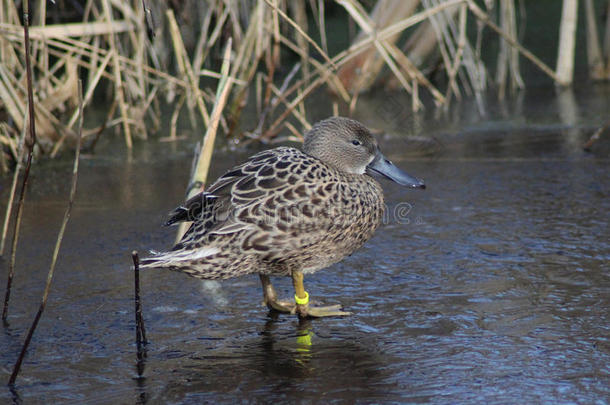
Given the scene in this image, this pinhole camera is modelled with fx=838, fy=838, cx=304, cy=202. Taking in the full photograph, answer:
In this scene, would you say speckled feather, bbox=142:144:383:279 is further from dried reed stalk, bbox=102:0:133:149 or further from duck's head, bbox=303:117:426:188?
dried reed stalk, bbox=102:0:133:149

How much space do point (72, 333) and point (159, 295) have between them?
1.80 ft

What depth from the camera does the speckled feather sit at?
3477 mm

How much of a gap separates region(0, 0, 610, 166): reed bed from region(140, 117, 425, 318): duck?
1183 millimetres

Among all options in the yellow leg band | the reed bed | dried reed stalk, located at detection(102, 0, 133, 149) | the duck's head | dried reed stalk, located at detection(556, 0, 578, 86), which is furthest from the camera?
dried reed stalk, located at detection(556, 0, 578, 86)

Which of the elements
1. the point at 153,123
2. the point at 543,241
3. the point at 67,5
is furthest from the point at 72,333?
the point at 67,5

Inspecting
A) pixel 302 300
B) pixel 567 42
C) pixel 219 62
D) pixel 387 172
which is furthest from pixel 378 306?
pixel 219 62

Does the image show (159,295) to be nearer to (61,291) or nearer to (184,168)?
(61,291)

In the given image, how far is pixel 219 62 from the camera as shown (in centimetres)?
917

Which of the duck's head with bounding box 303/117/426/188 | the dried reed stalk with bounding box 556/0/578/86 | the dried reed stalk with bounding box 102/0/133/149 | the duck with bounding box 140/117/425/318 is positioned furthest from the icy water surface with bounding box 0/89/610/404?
the dried reed stalk with bounding box 556/0/578/86

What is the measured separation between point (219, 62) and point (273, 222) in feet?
19.6

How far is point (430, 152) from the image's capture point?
6598 mm

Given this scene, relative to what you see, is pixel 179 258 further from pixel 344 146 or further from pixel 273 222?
pixel 344 146

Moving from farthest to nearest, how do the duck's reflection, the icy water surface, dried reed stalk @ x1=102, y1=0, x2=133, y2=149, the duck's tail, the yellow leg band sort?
dried reed stalk @ x1=102, y1=0, x2=133, y2=149, the yellow leg band, the duck's tail, the duck's reflection, the icy water surface

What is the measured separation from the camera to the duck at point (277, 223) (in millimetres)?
3477
